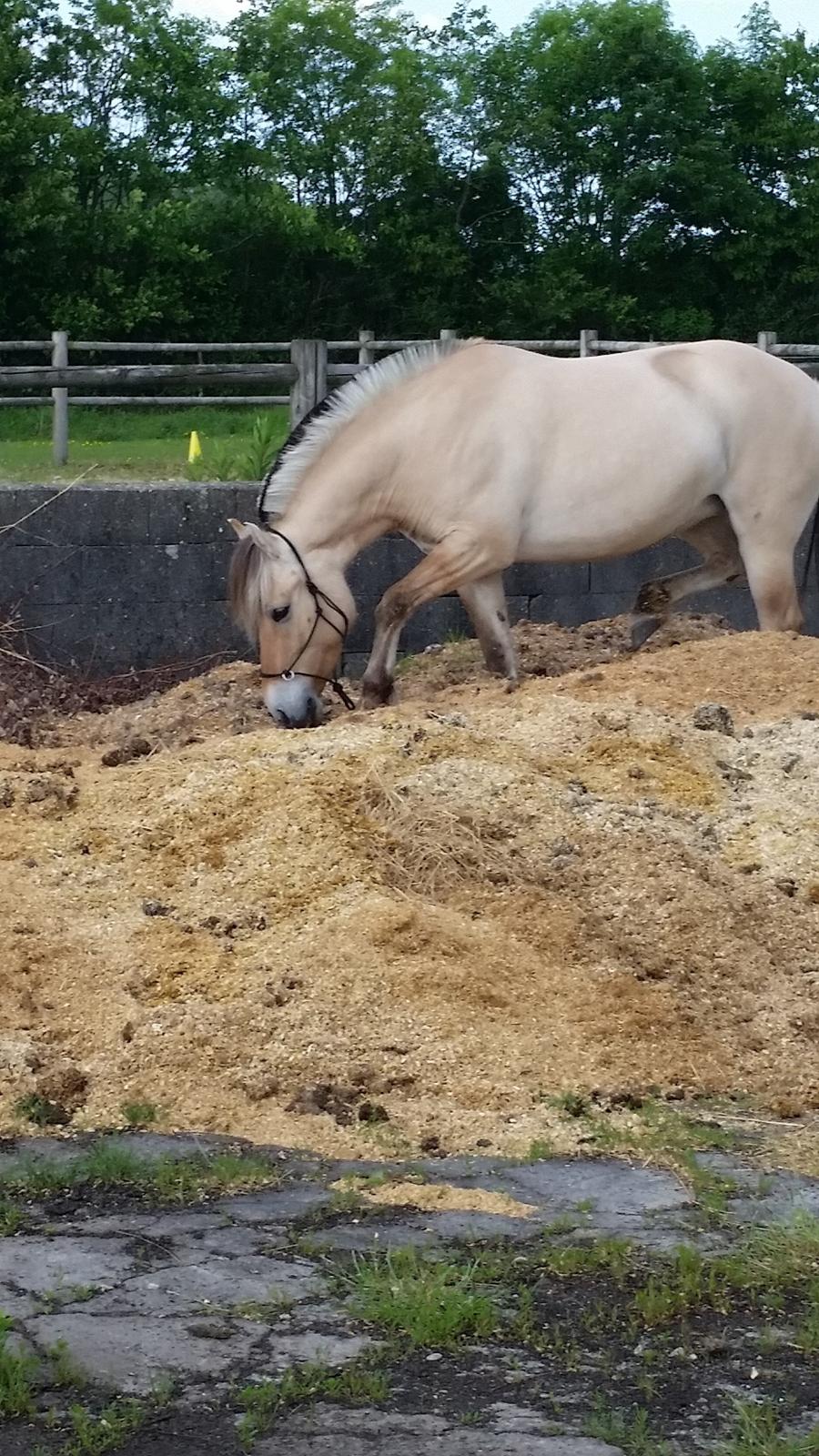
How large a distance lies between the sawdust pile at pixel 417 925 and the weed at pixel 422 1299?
637 millimetres

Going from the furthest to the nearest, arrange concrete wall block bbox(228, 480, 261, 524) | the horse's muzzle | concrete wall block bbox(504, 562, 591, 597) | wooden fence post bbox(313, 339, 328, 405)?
concrete wall block bbox(504, 562, 591, 597) → wooden fence post bbox(313, 339, 328, 405) → concrete wall block bbox(228, 480, 261, 524) → the horse's muzzle

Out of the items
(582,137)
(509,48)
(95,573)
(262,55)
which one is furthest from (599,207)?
(95,573)

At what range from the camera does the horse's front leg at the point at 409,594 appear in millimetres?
7523

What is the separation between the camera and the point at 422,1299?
2.84 metres

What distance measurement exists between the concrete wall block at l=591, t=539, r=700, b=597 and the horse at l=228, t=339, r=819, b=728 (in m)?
1.05

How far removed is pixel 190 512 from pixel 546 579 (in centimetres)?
197

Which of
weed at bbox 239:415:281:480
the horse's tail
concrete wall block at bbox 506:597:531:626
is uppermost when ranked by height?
weed at bbox 239:415:281:480

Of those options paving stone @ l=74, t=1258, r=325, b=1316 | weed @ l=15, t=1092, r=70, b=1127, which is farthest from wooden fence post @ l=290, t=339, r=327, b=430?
paving stone @ l=74, t=1258, r=325, b=1316

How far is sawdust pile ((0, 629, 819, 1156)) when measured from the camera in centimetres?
392

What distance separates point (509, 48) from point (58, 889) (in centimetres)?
4072

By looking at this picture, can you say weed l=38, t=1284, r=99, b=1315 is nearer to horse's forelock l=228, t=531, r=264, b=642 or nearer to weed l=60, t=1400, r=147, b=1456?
weed l=60, t=1400, r=147, b=1456

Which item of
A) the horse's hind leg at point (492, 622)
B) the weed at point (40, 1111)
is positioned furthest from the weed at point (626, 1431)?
the horse's hind leg at point (492, 622)

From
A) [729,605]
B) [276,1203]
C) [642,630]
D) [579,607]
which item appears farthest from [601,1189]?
[729,605]

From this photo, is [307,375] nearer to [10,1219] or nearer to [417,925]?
[417,925]
